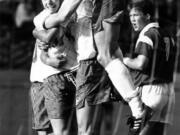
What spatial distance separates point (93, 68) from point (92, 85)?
0.36 feet

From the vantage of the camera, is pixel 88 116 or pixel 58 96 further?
pixel 58 96

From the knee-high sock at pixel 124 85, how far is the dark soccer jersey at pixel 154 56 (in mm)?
978

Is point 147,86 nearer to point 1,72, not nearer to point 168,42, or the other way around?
point 168,42

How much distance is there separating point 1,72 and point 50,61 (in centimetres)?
841

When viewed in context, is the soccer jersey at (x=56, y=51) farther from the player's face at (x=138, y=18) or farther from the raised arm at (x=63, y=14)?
the player's face at (x=138, y=18)

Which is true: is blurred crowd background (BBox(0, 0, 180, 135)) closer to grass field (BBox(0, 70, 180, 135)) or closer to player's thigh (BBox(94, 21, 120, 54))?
grass field (BBox(0, 70, 180, 135))

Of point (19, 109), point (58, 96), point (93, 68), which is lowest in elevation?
point (19, 109)

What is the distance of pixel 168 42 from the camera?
19.8ft

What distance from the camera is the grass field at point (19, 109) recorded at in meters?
9.28

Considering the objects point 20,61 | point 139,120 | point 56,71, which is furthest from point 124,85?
point 20,61

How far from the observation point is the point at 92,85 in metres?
5.05

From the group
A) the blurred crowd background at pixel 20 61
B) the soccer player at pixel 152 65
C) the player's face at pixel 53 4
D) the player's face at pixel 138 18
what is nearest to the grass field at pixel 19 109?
the blurred crowd background at pixel 20 61

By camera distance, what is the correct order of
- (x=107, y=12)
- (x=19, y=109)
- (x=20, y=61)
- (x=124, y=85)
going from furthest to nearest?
(x=20, y=61)
(x=19, y=109)
(x=107, y=12)
(x=124, y=85)

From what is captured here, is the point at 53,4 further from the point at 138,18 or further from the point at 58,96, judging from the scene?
the point at 138,18
